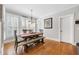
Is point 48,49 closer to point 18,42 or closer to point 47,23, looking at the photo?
point 47,23

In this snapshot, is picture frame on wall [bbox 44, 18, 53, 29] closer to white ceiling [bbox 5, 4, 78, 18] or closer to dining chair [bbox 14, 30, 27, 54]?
white ceiling [bbox 5, 4, 78, 18]

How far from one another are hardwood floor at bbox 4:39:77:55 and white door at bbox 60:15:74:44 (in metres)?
0.19

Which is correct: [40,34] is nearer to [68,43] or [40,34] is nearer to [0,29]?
[68,43]

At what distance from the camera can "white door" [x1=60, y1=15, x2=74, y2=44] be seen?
7.48ft

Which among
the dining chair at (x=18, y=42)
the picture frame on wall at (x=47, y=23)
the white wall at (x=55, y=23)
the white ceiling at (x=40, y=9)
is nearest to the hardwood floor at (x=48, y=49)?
the dining chair at (x=18, y=42)

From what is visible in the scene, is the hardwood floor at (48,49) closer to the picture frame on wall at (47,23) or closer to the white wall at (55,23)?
the white wall at (55,23)

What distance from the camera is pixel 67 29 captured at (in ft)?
7.73

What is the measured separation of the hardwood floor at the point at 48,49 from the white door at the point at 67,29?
19 centimetres

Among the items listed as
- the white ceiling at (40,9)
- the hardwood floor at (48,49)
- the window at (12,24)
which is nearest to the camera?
the window at (12,24)

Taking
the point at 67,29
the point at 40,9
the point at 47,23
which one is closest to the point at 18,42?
the point at 47,23

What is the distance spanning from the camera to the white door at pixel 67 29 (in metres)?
2.28

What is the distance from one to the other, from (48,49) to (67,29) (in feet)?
3.07

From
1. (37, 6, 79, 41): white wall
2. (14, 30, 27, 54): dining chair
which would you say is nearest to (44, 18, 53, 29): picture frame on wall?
(37, 6, 79, 41): white wall
